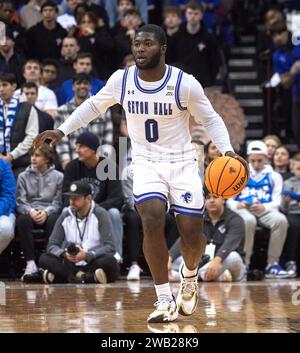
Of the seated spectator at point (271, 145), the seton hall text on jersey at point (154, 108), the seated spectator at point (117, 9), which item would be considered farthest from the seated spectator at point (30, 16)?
the seton hall text on jersey at point (154, 108)

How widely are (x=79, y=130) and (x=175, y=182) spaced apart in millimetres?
5563

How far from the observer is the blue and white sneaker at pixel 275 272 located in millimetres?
13102

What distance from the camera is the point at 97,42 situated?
15.8 meters

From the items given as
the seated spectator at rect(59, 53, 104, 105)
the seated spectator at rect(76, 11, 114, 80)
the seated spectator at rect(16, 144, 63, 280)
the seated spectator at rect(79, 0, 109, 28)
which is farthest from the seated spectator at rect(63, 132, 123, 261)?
the seated spectator at rect(79, 0, 109, 28)

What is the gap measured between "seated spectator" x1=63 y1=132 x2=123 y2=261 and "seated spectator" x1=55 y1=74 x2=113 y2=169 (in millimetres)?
531

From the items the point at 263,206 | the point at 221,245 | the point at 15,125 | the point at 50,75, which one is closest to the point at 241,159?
the point at 221,245

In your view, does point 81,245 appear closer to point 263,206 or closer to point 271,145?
point 263,206

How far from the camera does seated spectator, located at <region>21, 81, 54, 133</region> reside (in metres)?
13.4

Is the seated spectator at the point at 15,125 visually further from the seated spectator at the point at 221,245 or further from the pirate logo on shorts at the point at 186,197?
the pirate logo on shorts at the point at 186,197

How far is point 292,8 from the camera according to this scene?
17969mm

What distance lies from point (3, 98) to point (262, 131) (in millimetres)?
5322

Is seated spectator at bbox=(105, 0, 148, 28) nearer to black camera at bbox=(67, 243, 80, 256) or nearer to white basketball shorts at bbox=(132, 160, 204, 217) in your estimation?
black camera at bbox=(67, 243, 80, 256)
